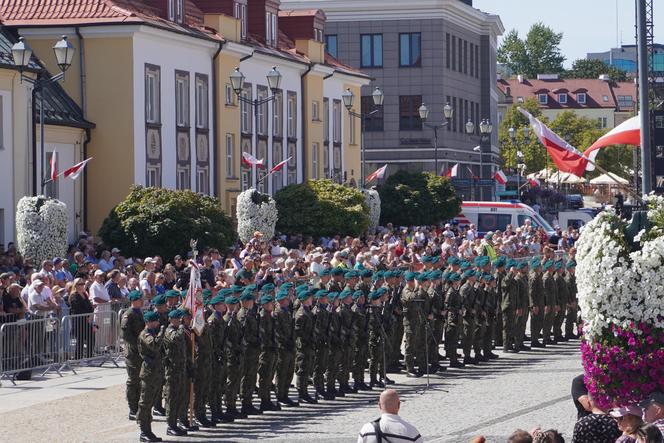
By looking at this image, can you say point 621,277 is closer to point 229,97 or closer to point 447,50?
point 229,97

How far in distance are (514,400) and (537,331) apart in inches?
336

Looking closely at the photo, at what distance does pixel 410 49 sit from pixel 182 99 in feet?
121

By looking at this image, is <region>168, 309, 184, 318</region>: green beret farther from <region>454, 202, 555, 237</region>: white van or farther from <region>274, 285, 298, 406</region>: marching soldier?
<region>454, 202, 555, 237</region>: white van

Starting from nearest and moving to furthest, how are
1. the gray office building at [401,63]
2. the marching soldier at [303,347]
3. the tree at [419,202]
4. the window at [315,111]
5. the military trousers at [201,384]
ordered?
the military trousers at [201,384]
the marching soldier at [303,347]
the tree at [419,202]
the window at [315,111]
the gray office building at [401,63]

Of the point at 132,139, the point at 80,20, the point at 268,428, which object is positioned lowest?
the point at 268,428

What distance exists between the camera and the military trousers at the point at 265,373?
68.7ft

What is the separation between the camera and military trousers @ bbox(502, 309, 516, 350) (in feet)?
92.4

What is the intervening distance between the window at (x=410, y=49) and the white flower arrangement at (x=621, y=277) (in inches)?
2585

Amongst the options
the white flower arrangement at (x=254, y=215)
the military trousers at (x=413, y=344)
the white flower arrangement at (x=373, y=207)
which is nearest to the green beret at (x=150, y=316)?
the military trousers at (x=413, y=344)

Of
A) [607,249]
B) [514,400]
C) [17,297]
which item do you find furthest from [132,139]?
[607,249]

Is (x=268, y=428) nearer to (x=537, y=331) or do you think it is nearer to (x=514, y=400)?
(x=514, y=400)

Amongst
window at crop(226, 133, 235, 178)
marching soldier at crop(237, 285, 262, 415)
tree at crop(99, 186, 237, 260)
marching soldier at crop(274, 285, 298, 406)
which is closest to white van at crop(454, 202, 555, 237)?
window at crop(226, 133, 235, 178)

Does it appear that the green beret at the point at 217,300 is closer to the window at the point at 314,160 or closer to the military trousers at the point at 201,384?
the military trousers at the point at 201,384

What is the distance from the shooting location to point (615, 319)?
13.9 meters
